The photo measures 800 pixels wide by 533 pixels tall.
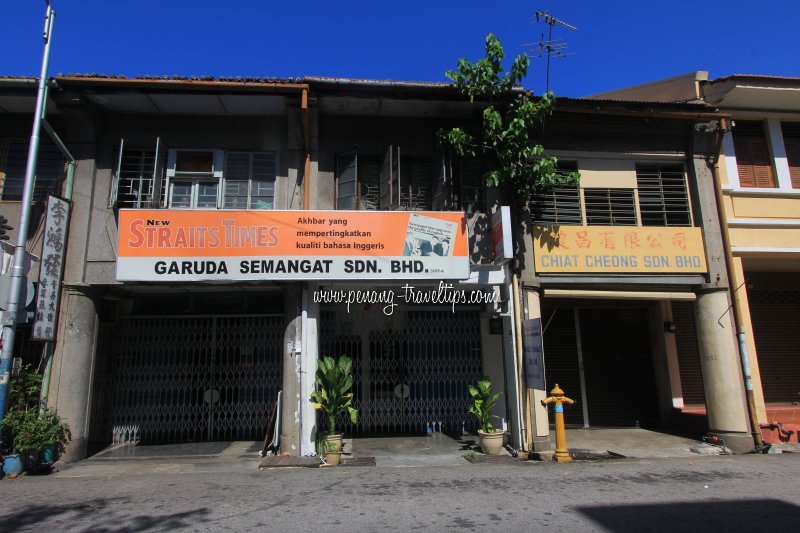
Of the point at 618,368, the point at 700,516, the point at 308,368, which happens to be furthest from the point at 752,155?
the point at 308,368

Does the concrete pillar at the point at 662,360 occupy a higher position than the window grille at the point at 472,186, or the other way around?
the window grille at the point at 472,186

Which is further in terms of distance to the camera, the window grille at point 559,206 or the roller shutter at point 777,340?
the roller shutter at point 777,340

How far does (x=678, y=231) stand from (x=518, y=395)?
15.9 feet

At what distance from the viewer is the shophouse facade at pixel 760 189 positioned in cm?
1030

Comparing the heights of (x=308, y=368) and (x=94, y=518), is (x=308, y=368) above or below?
above

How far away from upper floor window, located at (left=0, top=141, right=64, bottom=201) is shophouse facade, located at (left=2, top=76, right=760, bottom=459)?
0.57 metres

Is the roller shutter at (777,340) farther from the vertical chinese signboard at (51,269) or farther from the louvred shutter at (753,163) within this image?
the vertical chinese signboard at (51,269)

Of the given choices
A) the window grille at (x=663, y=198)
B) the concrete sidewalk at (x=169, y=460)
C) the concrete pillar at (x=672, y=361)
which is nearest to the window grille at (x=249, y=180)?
the concrete sidewalk at (x=169, y=460)

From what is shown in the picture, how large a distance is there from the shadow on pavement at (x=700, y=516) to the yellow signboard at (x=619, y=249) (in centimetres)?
485

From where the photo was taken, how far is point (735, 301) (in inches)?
393

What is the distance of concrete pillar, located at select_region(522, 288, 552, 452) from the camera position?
29.6 ft

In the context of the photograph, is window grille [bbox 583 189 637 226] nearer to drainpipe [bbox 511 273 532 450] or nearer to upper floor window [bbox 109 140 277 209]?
drainpipe [bbox 511 273 532 450]

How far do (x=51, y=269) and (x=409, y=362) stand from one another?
281 inches

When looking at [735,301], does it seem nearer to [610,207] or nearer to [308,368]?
[610,207]
